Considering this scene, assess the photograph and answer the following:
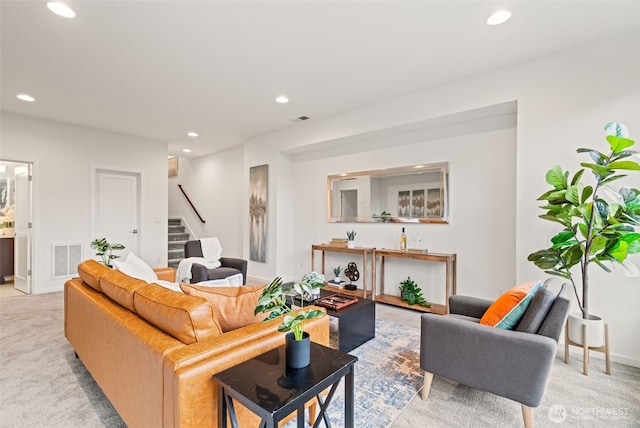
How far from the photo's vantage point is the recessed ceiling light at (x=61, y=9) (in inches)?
87.0

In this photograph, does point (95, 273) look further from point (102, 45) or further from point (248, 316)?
point (102, 45)

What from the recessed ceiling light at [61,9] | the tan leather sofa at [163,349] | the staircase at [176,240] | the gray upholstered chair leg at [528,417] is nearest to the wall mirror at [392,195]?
the gray upholstered chair leg at [528,417]

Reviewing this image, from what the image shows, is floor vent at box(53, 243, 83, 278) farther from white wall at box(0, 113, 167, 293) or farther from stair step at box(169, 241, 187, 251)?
stair step at box(169, 241, 187, 251)

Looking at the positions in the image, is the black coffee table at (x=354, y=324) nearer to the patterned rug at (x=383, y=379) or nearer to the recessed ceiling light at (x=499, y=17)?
the patterned rug at (x=383, y=379)

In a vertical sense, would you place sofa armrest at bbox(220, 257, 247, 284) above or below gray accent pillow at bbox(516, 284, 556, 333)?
below

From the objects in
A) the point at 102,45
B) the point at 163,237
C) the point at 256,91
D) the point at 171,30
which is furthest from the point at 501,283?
the point at 163,237

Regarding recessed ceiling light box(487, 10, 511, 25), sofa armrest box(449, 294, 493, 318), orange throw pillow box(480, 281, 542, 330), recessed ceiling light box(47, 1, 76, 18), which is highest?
recessed ceiling light box(487, 10, 511, 25)

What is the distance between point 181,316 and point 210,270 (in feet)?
10.5

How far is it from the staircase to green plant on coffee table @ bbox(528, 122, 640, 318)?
682 centimetres

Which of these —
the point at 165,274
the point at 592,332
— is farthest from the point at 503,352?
the point at 165,274

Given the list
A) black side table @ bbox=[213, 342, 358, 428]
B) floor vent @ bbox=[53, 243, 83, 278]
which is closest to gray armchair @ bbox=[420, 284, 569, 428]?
black side table @ bbox=[213, 342, 358, 428]

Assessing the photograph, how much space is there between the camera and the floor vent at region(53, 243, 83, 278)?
485 centimetres

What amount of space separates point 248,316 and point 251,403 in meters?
0.68

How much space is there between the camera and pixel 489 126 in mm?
3623
